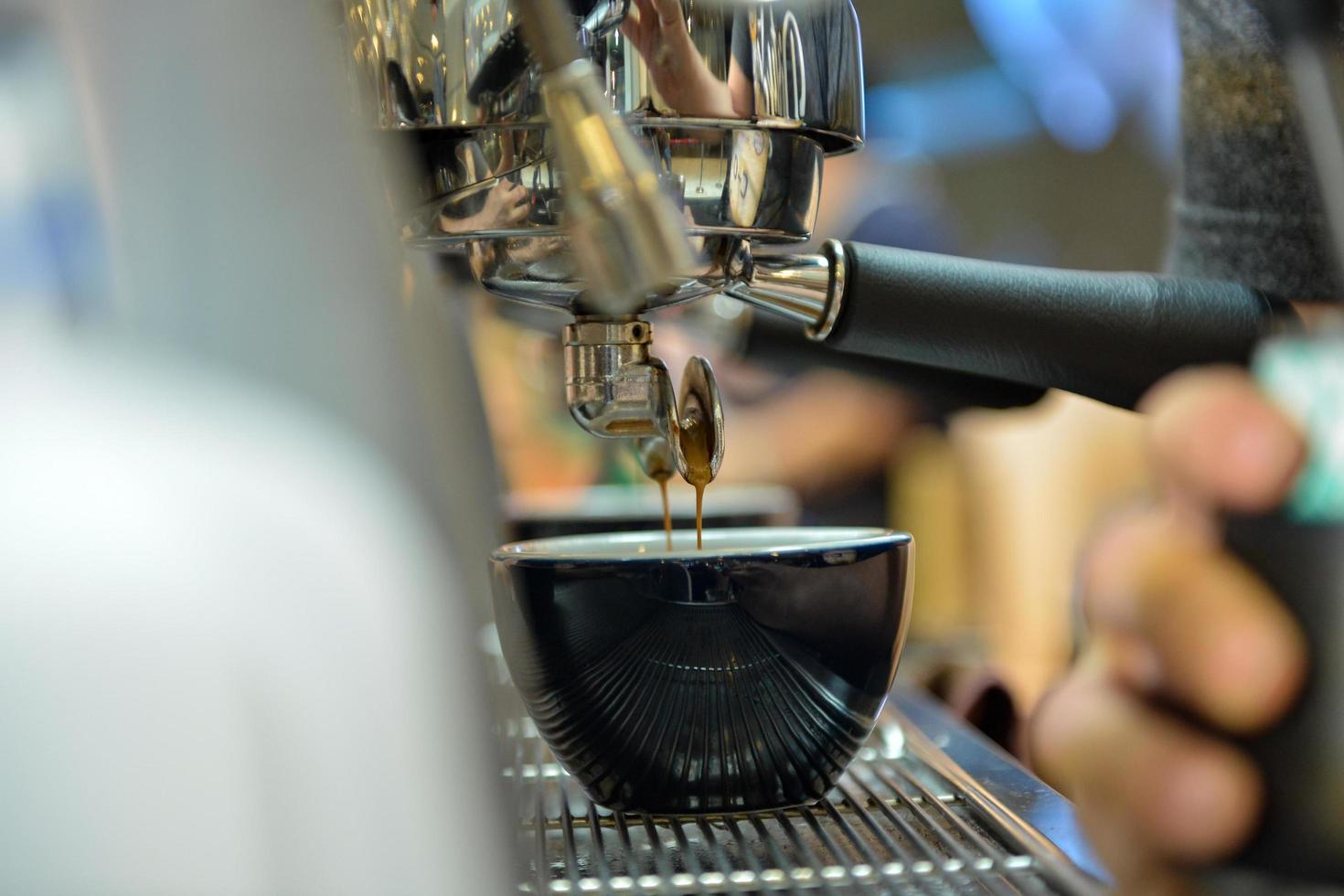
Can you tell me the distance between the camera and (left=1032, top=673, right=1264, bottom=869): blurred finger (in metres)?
0.28

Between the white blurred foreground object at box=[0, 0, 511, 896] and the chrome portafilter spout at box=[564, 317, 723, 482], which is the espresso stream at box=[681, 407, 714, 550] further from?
the white blurred foreground object at box=[0, 0, 511, 896]

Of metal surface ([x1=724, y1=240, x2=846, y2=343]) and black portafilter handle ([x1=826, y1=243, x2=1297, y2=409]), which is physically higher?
metal surface ([x1=724, y1=240, x2=846, y2=343])

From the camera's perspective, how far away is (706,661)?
0.30 m

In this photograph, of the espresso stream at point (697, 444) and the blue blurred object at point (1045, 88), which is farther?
the blue blurred object at point (1045, 88)

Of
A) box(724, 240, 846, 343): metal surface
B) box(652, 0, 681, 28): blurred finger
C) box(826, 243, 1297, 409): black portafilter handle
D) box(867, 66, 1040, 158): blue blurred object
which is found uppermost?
box(867, 66, 1040, 158): blue blurred object

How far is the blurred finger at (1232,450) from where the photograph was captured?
29 centimetres

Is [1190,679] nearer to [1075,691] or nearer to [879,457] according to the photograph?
[1075,691]

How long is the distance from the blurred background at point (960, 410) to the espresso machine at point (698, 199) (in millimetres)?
145

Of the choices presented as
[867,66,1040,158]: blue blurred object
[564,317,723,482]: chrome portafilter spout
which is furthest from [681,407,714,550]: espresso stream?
[867,66,1040,158]: blue blurred object

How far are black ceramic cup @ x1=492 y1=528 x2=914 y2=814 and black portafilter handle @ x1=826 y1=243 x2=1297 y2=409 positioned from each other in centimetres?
7

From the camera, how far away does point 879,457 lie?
4.61ft

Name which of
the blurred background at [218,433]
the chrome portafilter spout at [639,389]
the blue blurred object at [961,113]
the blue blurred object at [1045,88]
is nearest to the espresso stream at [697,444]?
the chrome portafilter spout at [639,389]

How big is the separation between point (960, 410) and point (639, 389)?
2.36ft

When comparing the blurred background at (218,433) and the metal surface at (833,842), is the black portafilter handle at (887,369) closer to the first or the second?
the metal surface at (833,842)
